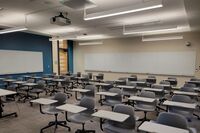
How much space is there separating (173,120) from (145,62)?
23.4 feet

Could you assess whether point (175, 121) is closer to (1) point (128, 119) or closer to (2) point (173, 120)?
(2) point (173, 120)

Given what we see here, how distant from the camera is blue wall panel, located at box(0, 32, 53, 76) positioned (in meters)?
8.19

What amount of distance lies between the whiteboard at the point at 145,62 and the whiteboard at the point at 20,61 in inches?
136

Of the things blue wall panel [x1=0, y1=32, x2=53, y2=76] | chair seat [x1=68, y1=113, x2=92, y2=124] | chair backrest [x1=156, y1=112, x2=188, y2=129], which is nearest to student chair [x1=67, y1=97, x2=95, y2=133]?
chair seat [x1=68, y1=113, x2=92, y2=124]

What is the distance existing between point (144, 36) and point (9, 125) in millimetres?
A: 7927

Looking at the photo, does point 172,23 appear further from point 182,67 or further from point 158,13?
point 182,67

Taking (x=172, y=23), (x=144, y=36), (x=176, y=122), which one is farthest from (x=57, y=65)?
(x=176, y=122)

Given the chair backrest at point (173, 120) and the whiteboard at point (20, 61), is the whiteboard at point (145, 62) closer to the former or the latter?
the whiteboard at point (20, 61)

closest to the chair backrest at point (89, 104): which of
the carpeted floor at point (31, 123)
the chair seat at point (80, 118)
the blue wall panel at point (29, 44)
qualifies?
the chair seat at point (80, 118)

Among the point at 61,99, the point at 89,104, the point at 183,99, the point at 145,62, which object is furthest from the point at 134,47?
the point at 89,104

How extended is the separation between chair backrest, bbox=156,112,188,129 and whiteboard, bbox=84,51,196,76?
663 centimetres

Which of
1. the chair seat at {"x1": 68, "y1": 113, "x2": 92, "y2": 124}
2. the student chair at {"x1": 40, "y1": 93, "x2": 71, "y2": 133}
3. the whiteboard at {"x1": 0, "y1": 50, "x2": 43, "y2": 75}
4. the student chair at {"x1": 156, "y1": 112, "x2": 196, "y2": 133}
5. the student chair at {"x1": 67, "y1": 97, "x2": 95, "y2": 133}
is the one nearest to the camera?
the student chair at {"x1": 156, "y1": 112, "x2": 196, "y2": 133}

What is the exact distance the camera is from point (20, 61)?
28.8ft

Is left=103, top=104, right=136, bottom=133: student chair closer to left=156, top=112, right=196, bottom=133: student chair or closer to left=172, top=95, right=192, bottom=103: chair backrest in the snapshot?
left=156, top=112, right=196, bottom=133: student chair
